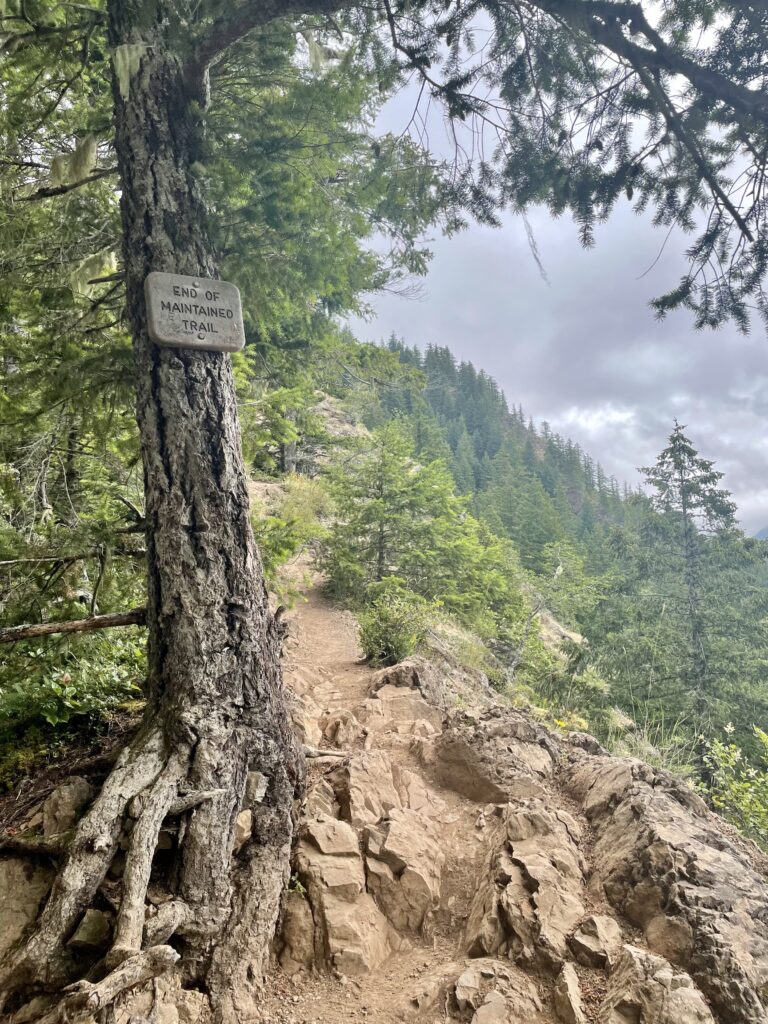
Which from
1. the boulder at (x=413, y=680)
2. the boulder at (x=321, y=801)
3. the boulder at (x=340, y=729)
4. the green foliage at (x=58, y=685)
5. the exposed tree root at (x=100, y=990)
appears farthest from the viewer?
the boulder at (x=413, y=680)

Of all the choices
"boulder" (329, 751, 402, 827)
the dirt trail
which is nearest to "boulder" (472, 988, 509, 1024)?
the dirt trail

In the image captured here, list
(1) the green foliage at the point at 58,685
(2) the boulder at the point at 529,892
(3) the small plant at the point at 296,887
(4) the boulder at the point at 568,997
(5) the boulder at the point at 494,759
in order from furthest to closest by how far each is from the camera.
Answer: (5) the boulder at the point at 494,759 < (1) the green foliage at the point at 58,685 < (3) the small plant at the point at 296,887 < (2) the boulder at the point at 529,892 < (4) the boulder at the point at 568,997

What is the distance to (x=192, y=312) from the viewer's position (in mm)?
3035

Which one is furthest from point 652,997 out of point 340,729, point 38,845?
point 340,729

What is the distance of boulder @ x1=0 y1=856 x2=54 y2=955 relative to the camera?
2.37 metres

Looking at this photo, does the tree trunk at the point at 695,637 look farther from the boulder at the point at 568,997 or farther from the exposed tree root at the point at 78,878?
the exposed tree root at the point at 78,878

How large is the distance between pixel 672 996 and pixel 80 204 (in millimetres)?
6050

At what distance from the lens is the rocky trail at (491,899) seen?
7.64 ft

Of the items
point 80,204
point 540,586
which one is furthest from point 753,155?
point 540,586

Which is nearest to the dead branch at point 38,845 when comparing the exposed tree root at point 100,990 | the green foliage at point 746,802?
the exposed tree root at point 100,990

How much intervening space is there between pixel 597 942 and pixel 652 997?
1.31 ft

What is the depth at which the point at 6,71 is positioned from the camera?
4035 mm

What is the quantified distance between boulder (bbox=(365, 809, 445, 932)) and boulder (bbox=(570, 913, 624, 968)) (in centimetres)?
84

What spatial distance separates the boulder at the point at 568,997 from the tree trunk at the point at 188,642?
54.5 inches
